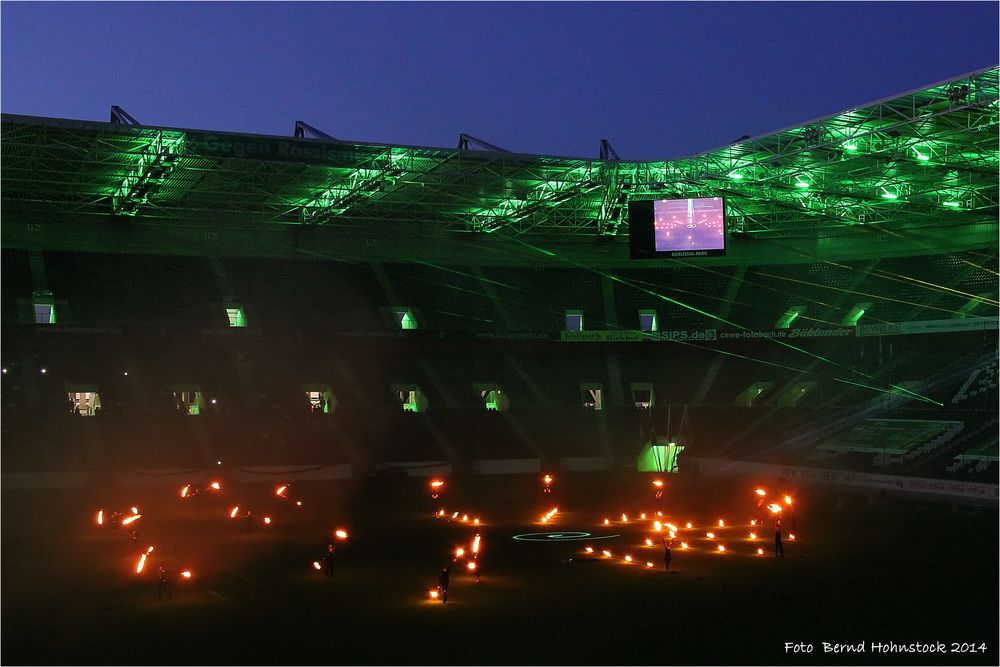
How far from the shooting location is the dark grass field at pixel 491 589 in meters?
16.5

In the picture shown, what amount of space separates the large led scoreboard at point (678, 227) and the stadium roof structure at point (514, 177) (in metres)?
1.44

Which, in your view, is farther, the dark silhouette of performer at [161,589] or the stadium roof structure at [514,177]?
the stadium roof structure at [514,177]

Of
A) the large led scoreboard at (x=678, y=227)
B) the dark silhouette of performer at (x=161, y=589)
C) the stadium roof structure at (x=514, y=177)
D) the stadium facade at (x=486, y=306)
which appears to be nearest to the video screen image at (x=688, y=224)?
the large led scoreboard at (x=678, y=227)

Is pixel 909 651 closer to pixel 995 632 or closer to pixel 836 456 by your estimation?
pixel 995 632

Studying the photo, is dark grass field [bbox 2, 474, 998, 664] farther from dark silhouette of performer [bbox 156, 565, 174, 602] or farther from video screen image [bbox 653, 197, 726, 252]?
video screen image [bbox 653, 197, 726, 252]

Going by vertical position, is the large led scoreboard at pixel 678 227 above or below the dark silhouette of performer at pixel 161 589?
above

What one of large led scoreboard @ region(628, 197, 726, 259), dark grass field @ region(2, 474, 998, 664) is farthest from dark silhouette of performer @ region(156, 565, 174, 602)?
large led scoreboard @ region(628, 197, 726, 259)

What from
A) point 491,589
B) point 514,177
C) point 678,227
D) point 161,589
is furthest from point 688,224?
point 161,589

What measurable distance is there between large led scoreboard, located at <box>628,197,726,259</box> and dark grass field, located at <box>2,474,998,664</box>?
10.0m

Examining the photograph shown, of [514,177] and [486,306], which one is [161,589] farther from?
[486,306]

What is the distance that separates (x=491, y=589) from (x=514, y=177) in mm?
23116

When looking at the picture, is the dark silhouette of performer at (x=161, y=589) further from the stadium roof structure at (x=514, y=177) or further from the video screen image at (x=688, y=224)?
the video screen image at (x=688, y=224)

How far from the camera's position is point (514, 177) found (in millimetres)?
41438

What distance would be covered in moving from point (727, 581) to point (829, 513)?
40.6 ft
